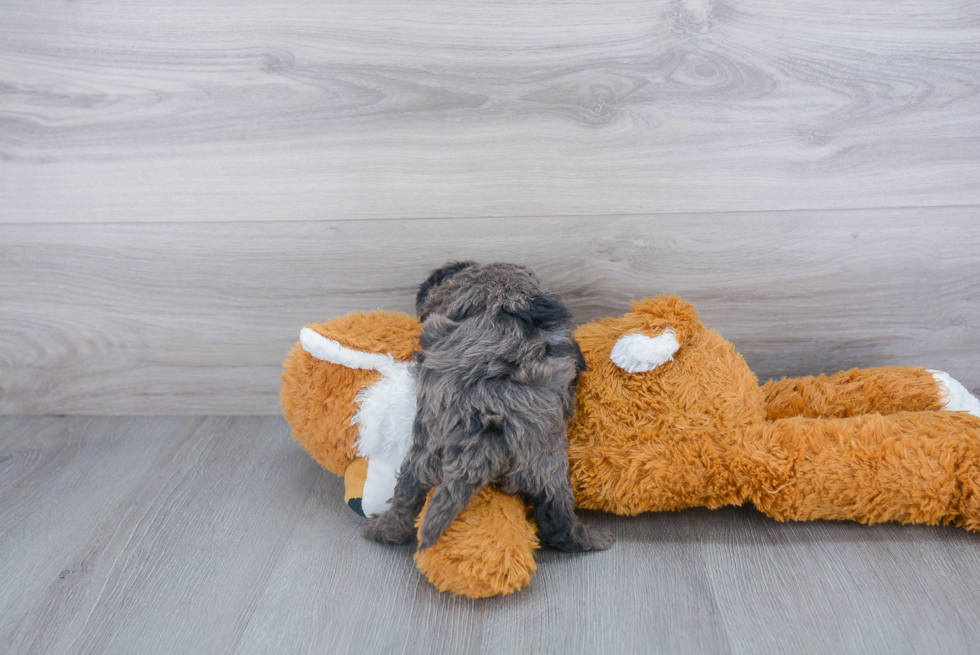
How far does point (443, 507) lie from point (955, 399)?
724mm

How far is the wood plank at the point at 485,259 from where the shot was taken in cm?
99

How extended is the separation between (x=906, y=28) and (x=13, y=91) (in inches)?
52.0

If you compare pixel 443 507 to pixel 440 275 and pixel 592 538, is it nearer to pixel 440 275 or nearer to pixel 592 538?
pixel 592 538

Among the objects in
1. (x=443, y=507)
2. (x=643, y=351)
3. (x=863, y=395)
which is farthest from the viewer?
(x=863, y=395)

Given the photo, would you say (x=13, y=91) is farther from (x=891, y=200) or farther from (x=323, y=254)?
(x=891, y=200)

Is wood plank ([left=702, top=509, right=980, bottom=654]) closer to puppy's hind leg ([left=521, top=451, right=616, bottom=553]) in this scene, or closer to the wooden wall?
puppy's hind leg ([left=521, top=451, right=616, bottom=553])

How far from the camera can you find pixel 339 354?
85cm

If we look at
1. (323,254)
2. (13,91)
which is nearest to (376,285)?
(323,254)

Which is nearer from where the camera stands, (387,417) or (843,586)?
(843,586)

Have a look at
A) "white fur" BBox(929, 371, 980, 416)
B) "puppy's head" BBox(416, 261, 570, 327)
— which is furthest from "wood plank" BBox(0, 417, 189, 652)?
"white fur" BBox(929, 371, 980, 416)

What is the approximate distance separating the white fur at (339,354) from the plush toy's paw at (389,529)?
0.62ft

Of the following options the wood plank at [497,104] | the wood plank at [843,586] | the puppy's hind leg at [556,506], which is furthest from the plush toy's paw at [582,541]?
the wood plank at [497,104]

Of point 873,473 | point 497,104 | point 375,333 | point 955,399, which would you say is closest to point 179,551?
point 375,333

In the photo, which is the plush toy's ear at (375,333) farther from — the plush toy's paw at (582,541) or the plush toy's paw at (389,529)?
the plush toy's paw at (582,541)
